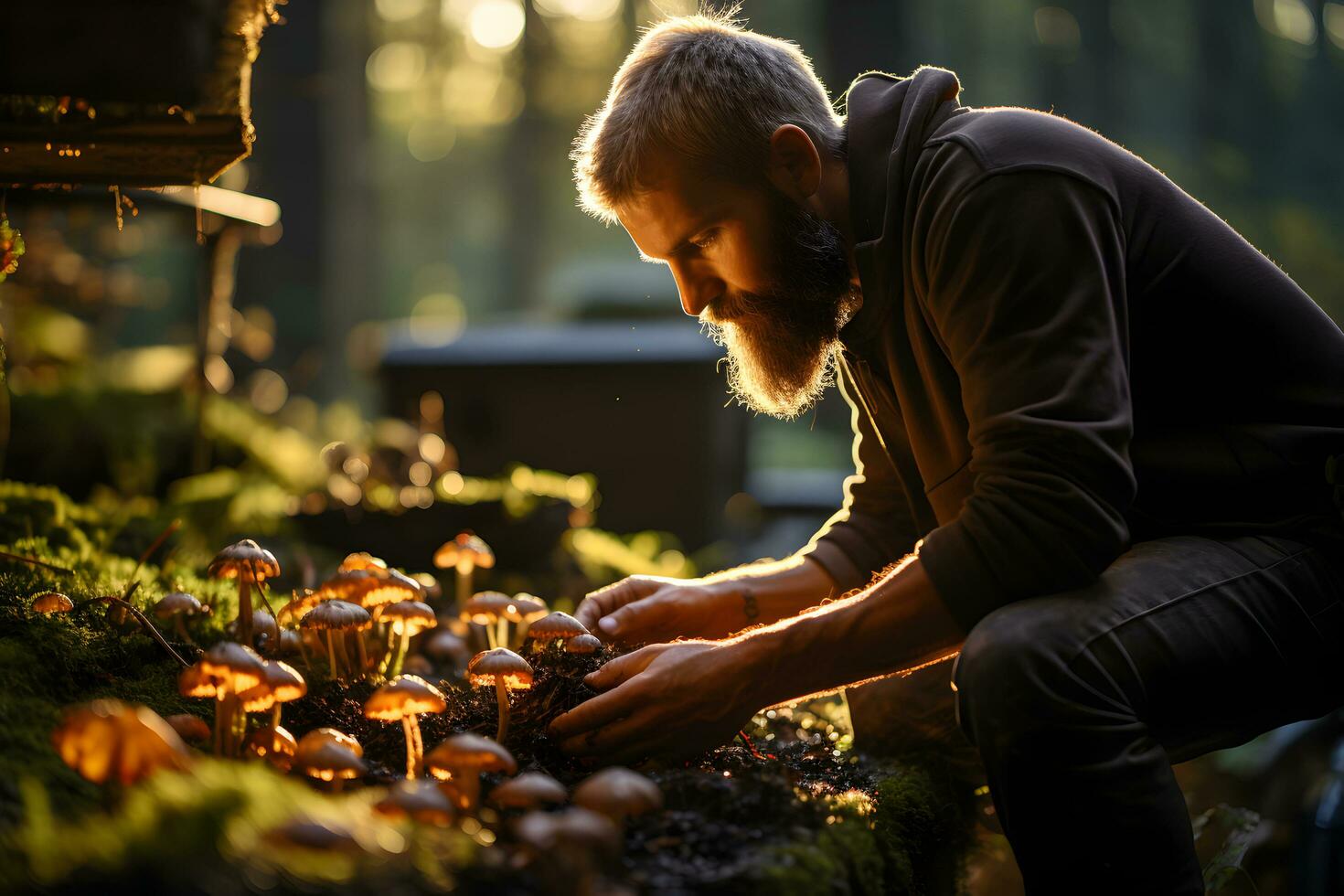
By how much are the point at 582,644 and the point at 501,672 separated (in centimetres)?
29

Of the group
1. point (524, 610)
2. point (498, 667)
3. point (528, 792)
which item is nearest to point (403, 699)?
point (498, 667)

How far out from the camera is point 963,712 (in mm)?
1900

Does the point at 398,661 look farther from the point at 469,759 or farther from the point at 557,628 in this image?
the point at 469,759

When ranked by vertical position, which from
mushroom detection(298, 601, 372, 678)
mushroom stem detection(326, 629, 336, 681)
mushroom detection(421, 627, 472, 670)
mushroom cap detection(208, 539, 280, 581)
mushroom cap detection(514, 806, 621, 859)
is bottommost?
mushroom detection(421, 627, 472, 670)

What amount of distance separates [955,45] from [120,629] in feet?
92.8

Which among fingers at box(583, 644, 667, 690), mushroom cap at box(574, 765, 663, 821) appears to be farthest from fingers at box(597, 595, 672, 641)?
mushroom cap at box(574, 765, 663, 821)

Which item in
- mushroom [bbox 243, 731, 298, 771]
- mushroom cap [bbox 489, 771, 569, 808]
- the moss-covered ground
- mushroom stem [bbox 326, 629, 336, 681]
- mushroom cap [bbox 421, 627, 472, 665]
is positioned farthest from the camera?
mushroom cap [bbox 421, 627, 472, 665]

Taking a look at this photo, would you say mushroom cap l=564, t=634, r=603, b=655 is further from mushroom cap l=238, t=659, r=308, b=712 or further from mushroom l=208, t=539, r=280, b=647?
mushroom l=208, t=539, r=280, b=647

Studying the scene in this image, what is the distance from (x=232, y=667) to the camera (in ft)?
5.89

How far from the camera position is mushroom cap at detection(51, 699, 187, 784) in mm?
1477

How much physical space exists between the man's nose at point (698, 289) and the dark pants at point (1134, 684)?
126 centimetres

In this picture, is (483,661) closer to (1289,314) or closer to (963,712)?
(963,712)

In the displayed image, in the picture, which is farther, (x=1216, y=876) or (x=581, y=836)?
(x=1216, y=876)

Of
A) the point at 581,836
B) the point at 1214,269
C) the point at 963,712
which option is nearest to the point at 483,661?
the point at 581,836
